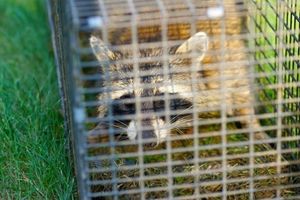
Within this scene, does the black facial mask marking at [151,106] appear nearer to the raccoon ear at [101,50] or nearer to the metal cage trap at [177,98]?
the metal cage trap at [177,98]

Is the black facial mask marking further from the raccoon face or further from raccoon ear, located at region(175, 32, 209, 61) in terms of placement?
raccoon ear, located at region(175, 32, 209, 61)

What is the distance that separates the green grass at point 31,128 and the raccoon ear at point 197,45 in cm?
94

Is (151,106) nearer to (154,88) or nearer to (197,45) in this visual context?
(154,88)

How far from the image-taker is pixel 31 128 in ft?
14.3

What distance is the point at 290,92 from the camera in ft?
12.7

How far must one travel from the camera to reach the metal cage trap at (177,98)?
3.11 m

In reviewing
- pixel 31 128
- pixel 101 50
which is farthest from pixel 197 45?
pixel 31 128

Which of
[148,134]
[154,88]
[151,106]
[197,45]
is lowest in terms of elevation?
[148,134]

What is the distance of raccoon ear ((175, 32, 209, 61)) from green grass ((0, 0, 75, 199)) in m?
0.94

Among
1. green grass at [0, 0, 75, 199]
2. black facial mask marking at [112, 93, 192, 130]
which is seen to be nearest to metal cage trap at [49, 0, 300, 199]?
black facial mask marking at [112, 93, 192, 130]

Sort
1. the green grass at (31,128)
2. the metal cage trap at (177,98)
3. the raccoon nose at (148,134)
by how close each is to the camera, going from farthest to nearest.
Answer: the raccoon nose at (148,134) < the green grass at (31,128) < the metal cage trap at (177,98)

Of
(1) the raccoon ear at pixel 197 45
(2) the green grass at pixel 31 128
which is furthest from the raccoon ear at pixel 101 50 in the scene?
(2) the green grass at pixel 31 128

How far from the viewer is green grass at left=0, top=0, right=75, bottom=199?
12.9ft

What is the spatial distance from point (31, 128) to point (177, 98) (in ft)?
3.10
